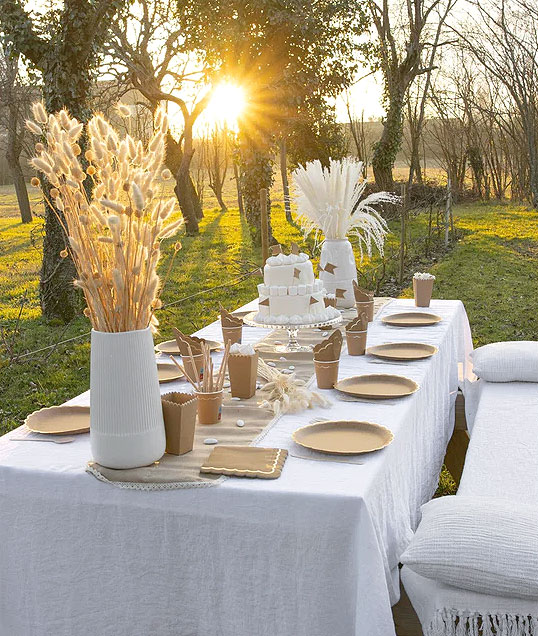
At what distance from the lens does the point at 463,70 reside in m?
22.2

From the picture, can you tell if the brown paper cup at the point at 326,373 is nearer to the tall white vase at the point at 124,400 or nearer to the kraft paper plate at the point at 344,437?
the kraft paper plate at the point at 344,437

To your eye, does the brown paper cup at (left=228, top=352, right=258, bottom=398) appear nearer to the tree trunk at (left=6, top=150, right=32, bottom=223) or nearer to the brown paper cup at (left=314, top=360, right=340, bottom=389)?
the brown paper cup at (left=314, top=360, right=340, bottom=389)

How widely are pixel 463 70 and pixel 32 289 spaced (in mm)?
16690

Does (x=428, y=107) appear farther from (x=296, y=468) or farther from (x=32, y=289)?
(x=296, y=468)

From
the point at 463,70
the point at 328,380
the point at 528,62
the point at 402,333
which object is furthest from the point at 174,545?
the point at 463,70

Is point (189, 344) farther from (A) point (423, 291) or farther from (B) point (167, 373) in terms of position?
(A) point (423, 291)

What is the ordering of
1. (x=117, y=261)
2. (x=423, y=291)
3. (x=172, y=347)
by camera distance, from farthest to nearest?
(x=423, y=291) → (x=172, y=347) → (x=117, y=261)

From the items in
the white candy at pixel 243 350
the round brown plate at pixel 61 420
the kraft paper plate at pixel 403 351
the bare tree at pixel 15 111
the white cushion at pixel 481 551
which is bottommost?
the white cushion at pixel 481 551

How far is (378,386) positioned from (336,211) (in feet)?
4.44

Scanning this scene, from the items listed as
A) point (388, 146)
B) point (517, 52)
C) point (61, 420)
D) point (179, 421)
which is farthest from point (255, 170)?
point (179, 421)

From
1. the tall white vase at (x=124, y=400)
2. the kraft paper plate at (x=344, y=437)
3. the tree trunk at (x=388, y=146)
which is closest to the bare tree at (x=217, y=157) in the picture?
the tree trunk at (x=388, y=146)

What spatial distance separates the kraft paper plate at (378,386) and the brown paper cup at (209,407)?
45 cm

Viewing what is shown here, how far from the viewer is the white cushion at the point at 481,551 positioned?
1.70 metres

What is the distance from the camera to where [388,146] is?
712 inches
